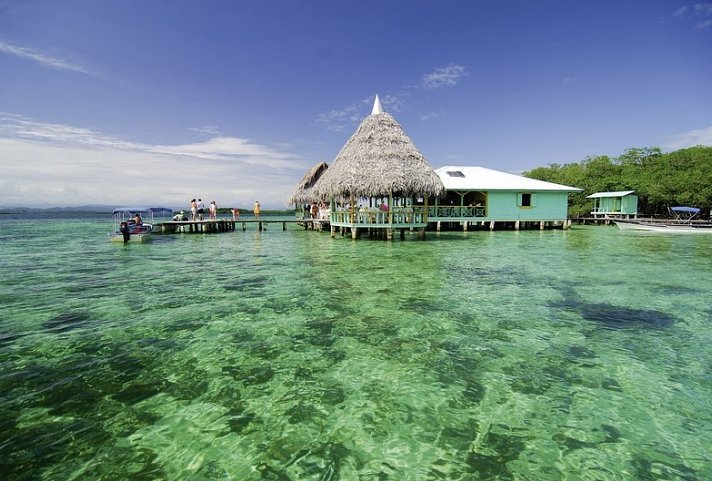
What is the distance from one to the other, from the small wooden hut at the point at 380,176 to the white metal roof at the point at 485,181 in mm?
6768

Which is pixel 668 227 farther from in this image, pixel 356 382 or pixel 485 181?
pixel 356 382

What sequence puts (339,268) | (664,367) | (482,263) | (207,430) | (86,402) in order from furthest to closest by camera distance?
(482,263) < (339,268) < (664,367) < (86,402) < (207,430)

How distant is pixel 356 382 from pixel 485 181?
25.2 metres

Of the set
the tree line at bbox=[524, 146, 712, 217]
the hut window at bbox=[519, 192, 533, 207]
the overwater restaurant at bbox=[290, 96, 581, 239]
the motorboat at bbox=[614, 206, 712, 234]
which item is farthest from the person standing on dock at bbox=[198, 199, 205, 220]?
the tree line at bbox=[524, 146, 712, 217]

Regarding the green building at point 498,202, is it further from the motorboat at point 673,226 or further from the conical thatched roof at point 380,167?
the conical thatched roof at point 380,167

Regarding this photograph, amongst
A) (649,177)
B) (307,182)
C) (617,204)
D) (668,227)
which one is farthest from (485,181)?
(649,177)

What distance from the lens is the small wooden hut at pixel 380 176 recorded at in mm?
17234

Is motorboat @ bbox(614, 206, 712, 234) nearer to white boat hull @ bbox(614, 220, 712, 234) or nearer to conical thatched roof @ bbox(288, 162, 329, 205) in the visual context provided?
white boat hull @ bbox(614, 220, 712, 234)

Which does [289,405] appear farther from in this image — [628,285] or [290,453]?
[628,285]

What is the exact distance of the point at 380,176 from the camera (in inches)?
674

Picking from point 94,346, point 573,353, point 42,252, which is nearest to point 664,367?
point 573,353

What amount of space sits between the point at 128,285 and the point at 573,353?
29.0ft

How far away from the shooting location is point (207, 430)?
301cm

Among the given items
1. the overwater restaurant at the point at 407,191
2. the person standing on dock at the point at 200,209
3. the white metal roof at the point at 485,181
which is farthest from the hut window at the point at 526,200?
the person standing on dock at the point at 200,209
